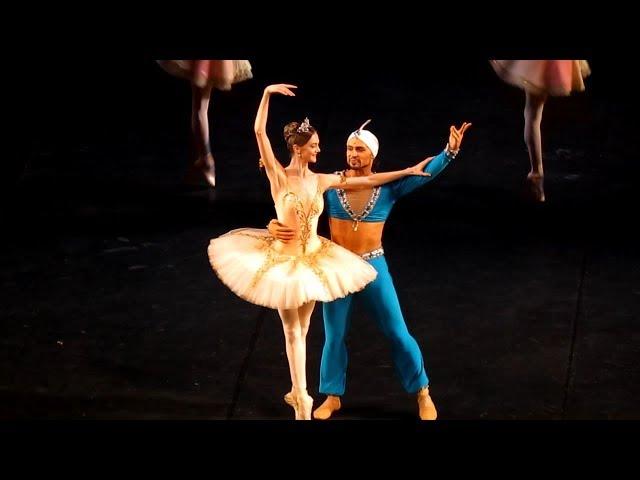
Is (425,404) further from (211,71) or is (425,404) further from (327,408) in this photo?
(211,71)

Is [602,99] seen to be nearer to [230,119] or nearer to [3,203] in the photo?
[230,119]

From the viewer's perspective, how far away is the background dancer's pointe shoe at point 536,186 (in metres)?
12.3

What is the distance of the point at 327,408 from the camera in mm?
10484

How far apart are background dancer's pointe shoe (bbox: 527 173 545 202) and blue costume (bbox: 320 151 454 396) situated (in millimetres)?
2147

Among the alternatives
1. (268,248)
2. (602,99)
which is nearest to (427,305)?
(268,248)

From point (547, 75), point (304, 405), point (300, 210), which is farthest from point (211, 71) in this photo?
point (304, 405)

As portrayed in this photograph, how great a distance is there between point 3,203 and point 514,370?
3181 millimetres

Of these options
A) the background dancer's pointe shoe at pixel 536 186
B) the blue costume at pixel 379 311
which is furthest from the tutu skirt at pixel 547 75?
the blue costume at pixel 379 311

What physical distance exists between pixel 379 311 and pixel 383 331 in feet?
0.38

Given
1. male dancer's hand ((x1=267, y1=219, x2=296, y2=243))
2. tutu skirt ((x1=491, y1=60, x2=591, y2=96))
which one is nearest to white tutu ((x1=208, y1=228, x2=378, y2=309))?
male dancer's hand ((x1=267, y1=219, x2=296, y2=243))

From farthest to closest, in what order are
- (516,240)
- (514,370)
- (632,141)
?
(632,141) → (516,240) → (514,370)

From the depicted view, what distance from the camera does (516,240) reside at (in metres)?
12.0

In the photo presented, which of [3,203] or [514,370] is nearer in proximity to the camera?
[514,370]

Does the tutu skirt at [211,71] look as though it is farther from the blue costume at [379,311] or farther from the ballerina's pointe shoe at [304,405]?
the ballerina's pointe shoe at [304,405]
